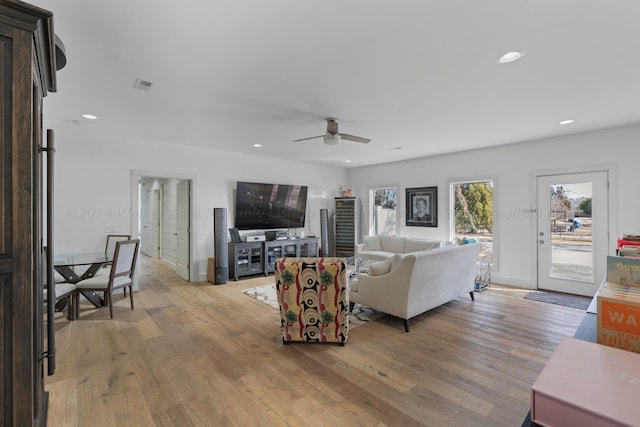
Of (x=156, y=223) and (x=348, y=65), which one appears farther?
Result: (x=156, y=223)

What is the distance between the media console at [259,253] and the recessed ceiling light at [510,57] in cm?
466

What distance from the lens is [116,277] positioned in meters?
3.84

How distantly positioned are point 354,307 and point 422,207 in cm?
344

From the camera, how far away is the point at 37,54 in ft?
4.00

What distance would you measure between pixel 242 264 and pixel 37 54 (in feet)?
16.3

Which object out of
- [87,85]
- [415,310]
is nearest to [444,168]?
[415,310]

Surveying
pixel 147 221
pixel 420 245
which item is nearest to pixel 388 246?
pixel 420 245

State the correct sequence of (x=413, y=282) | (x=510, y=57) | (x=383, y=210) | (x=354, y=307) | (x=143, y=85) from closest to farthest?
(x=510, y=57), (x=143, y=85), (x=413, y=282), (x=354, y=307), (x=383, y=210)

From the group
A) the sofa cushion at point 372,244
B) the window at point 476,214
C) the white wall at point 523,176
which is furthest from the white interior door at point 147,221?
the window at point 476,214

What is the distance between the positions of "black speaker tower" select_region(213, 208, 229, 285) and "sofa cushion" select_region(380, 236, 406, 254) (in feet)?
11.2

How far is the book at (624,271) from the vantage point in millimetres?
1298

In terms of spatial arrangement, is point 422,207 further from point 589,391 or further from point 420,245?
point 589,391

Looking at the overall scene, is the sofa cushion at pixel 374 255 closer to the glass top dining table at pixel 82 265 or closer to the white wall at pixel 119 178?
the white wall at pixel 119 178

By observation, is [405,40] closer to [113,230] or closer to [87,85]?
[87,85]
